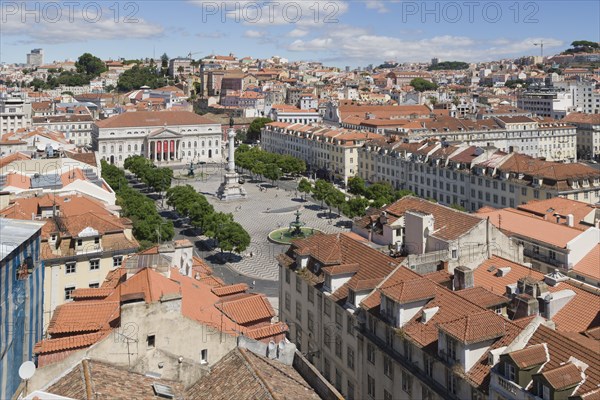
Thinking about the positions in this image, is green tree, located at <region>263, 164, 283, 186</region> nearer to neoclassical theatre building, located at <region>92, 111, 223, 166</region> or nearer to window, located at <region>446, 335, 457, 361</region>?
neoclassical theatre building, located at <region>92, 111, 223, 166</region>

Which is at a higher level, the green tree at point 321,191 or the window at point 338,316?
the green tree at point 321,191

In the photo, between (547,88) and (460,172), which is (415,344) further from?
(547,88)

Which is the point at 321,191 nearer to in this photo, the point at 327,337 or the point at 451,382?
the point at 327,337

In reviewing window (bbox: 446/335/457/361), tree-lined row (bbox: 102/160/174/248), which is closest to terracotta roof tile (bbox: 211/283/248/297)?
window (bbox: 446/335/457/361)

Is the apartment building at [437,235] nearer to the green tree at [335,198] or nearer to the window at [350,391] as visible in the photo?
the window at [350,391]

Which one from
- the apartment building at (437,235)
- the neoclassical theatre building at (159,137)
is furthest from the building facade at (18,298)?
the neoclassical theatre building at (159,137)

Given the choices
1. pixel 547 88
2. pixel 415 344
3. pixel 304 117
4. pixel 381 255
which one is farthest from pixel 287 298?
pixel 547 88
